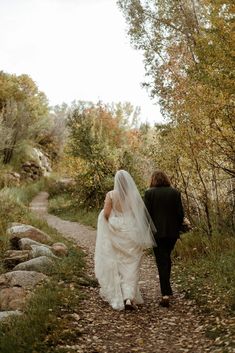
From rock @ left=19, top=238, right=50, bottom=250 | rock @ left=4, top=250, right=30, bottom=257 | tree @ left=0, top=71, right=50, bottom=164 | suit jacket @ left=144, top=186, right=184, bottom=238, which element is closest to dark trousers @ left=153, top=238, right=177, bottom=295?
suit jacket @ left=144, top=186, right=184, bottom=238

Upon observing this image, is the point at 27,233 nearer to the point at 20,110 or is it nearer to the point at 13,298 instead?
the point at 13,298

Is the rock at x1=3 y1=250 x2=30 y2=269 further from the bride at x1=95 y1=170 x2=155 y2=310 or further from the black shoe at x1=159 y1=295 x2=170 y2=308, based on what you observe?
the black shoe at x1=159 y1=295 x2=170 y2=308

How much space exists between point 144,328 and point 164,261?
1258 millimetres

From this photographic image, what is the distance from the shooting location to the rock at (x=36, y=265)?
788 centimetres

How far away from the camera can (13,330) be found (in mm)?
4832

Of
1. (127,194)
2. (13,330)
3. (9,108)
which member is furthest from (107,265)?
(9,108)

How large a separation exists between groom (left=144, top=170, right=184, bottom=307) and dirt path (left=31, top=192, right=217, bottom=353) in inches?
15.0

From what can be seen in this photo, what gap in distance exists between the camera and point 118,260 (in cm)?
677

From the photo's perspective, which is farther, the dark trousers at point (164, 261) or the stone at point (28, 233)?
the stone at point (28, 233)

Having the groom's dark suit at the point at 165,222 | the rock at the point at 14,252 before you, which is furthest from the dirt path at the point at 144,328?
the rock at the point at 14,252

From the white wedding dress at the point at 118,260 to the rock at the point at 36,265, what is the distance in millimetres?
1564

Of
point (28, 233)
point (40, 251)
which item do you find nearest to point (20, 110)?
point (28, 233)

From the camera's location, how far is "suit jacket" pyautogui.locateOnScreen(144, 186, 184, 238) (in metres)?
6.65

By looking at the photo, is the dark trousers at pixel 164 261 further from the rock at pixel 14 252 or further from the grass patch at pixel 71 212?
the grass patch at pixel 71 212
